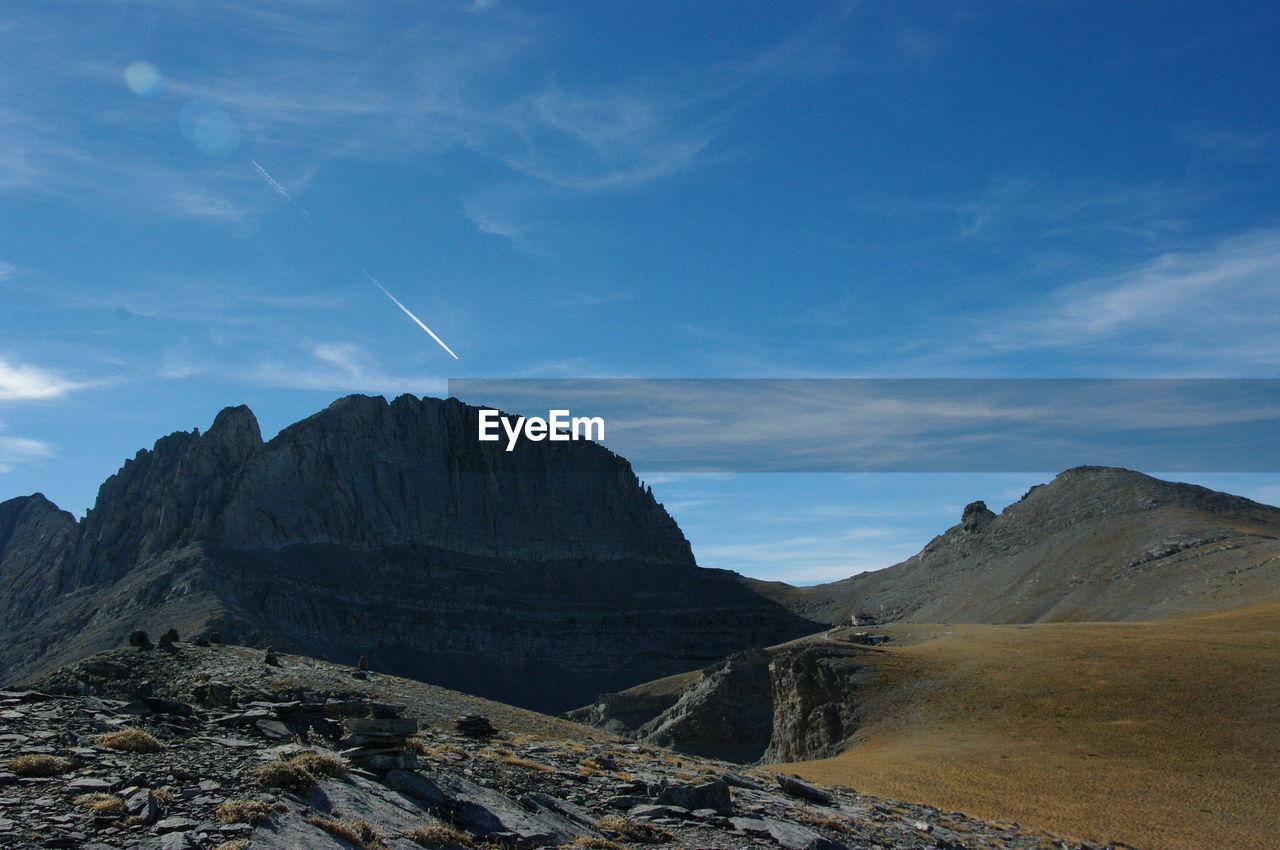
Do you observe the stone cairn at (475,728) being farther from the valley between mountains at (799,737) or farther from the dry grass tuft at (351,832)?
the dry grass tuft at (351,832)

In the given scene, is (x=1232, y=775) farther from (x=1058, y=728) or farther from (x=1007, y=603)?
(x=1007, y=603)

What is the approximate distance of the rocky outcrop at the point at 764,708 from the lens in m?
63.4

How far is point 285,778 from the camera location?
16438mm

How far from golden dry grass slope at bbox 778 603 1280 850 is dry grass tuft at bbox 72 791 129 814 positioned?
97.3 ft

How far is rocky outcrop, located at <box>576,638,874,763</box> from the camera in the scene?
63375 millimetres

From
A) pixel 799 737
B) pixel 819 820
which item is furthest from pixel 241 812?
pixel 799 737

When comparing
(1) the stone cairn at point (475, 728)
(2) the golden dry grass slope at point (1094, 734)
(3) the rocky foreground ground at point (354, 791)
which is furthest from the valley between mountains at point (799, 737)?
(1) the stone cairn at point (475, 728)

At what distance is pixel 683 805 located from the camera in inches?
850

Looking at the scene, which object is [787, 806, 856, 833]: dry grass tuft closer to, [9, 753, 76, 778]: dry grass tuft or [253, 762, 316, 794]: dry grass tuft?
[253, 762, 316, 794]: dry grass tuft

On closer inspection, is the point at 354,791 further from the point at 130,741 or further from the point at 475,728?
the point at 475,728

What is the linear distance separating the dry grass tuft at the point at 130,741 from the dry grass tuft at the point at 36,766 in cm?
191

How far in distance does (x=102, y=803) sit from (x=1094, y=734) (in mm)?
47426

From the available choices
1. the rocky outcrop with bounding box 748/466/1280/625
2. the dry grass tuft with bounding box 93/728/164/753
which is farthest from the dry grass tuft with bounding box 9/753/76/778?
the rocky outcrop with bounding box 748/466/1280/625

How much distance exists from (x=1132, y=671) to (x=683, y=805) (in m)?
45.4
